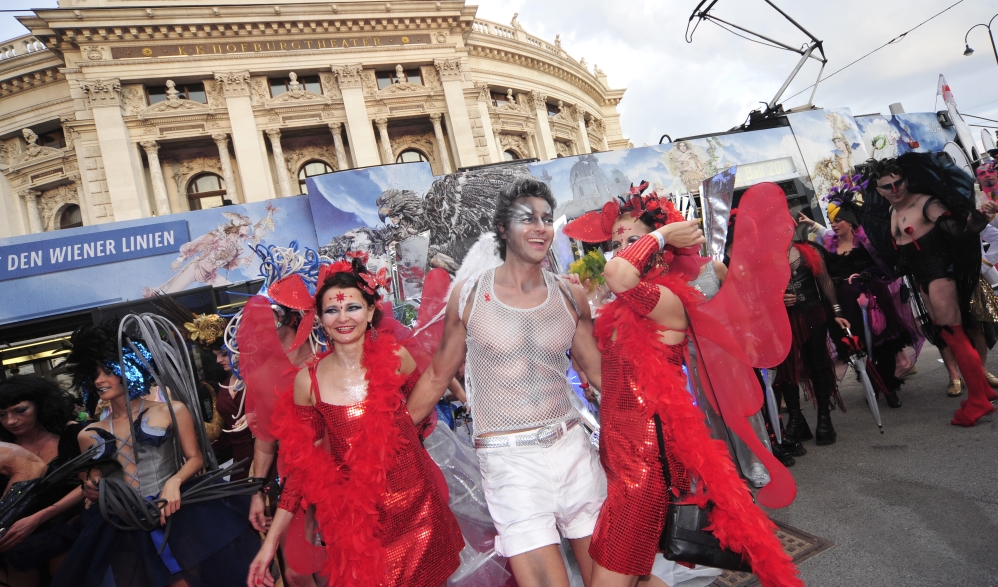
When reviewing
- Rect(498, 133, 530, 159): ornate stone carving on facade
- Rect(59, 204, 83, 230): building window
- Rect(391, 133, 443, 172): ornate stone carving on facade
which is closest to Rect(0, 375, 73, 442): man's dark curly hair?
Rect(391, 133, 443, 172): ornate stone carving on facade

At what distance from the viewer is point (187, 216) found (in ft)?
35.0

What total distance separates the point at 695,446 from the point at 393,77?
22561 millimetres

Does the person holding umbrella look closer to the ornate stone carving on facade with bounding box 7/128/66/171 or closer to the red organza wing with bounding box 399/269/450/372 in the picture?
the red organza wing with bounding box 399/269/450/372

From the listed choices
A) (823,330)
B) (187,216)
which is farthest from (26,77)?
(823,330)

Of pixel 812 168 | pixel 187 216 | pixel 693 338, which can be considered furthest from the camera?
pixel 812 168

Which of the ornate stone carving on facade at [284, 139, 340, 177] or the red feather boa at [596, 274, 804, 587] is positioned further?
the ornate stone carving on facade at [284, 139, 340, 177]

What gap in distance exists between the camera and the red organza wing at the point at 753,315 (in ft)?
6.18

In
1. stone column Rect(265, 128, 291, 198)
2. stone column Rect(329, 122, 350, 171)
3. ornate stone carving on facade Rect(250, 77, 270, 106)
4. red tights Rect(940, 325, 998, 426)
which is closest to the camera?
red tights Rect(940, 325, 998, 426)

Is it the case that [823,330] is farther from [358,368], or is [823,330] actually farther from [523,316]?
[358,368]

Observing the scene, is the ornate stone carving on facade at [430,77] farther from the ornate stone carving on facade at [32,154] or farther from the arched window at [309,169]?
the ornate stone carving on facade at [32,154]

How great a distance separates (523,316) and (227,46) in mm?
21452

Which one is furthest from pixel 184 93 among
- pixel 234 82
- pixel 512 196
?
pixel 512 196

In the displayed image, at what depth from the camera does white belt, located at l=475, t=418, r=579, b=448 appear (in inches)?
78.5

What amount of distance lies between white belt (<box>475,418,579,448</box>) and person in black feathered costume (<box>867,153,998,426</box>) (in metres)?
3.67
